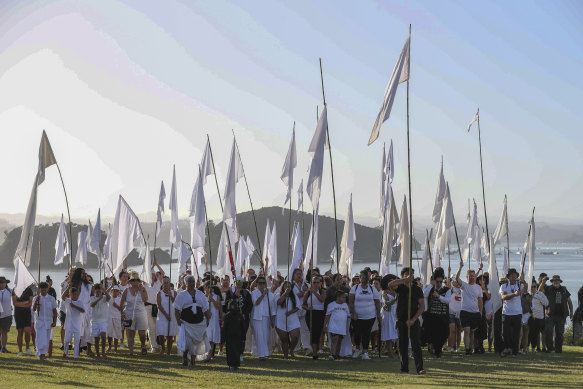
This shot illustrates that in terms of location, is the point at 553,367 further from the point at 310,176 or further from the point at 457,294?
the point at 310,176

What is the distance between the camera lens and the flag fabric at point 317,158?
2016 cm

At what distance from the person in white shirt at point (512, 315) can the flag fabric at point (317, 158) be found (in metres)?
5.00

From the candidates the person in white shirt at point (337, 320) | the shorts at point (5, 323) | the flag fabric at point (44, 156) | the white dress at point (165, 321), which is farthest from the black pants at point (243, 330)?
the flag fabric at point (44, 156)

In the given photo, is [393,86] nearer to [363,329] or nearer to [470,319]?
[363,329]

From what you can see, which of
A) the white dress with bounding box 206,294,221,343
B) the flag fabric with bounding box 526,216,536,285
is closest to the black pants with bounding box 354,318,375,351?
the white dress with bounding box 206,294,221,343

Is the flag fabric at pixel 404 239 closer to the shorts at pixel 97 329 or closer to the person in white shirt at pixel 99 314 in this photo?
the person in white shirt at pixel 99 314

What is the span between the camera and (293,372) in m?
16.9

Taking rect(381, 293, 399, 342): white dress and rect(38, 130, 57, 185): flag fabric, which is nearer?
rect(381, 293, 399, 342): white dress

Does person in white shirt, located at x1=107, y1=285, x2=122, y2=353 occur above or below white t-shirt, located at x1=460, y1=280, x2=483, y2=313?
below

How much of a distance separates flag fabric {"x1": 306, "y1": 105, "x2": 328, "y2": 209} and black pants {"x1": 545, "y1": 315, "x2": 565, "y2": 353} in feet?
22.4

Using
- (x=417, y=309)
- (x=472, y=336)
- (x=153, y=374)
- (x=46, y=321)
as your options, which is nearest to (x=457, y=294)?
(x=472, y=336)

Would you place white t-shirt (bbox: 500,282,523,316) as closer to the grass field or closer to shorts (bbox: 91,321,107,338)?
the grass field

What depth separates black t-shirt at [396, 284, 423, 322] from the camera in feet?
51.4

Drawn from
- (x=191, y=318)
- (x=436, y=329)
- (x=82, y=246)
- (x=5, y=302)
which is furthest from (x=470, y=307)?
(x=82, y=246)
